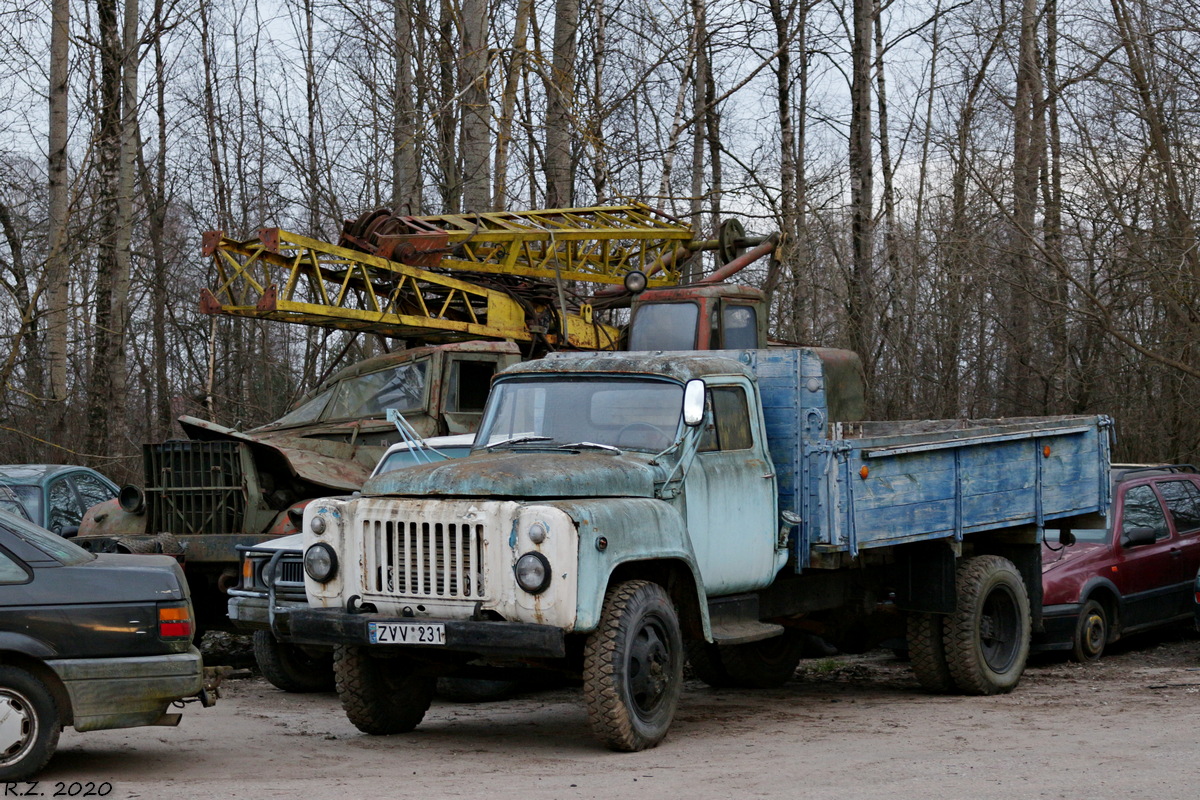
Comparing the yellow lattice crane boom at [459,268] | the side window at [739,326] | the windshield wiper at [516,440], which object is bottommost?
the windshield wiper at [516,440]

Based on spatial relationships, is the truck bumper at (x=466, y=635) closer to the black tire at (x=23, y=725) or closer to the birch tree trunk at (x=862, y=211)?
the black tire at (x=23, y=725)

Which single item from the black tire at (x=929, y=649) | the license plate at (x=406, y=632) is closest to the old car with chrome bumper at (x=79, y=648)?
the license plate at (x=406, y=632)

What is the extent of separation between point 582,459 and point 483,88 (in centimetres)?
1192

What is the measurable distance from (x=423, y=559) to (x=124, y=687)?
1.66 meters

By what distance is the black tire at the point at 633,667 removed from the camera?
7.24 m

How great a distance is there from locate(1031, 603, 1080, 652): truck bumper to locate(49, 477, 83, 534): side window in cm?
942

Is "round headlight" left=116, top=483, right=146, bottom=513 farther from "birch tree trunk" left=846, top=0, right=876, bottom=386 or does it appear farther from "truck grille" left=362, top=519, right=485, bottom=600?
"birch tree trunk" left=846, top=0, right=876, bottom=386

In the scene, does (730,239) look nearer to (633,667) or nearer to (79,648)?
(633,667)

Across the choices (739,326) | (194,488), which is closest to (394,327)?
(194,488)

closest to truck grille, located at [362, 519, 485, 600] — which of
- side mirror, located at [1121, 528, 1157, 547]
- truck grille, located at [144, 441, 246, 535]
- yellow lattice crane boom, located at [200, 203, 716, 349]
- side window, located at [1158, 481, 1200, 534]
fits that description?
truck grille, located at [144, 441, 246, 535]

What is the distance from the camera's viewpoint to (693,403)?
7961mm

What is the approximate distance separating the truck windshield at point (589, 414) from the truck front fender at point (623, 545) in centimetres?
64

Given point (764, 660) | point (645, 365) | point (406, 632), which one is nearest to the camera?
point (406, 632)

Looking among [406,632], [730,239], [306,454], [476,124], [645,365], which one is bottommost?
[406,632]
